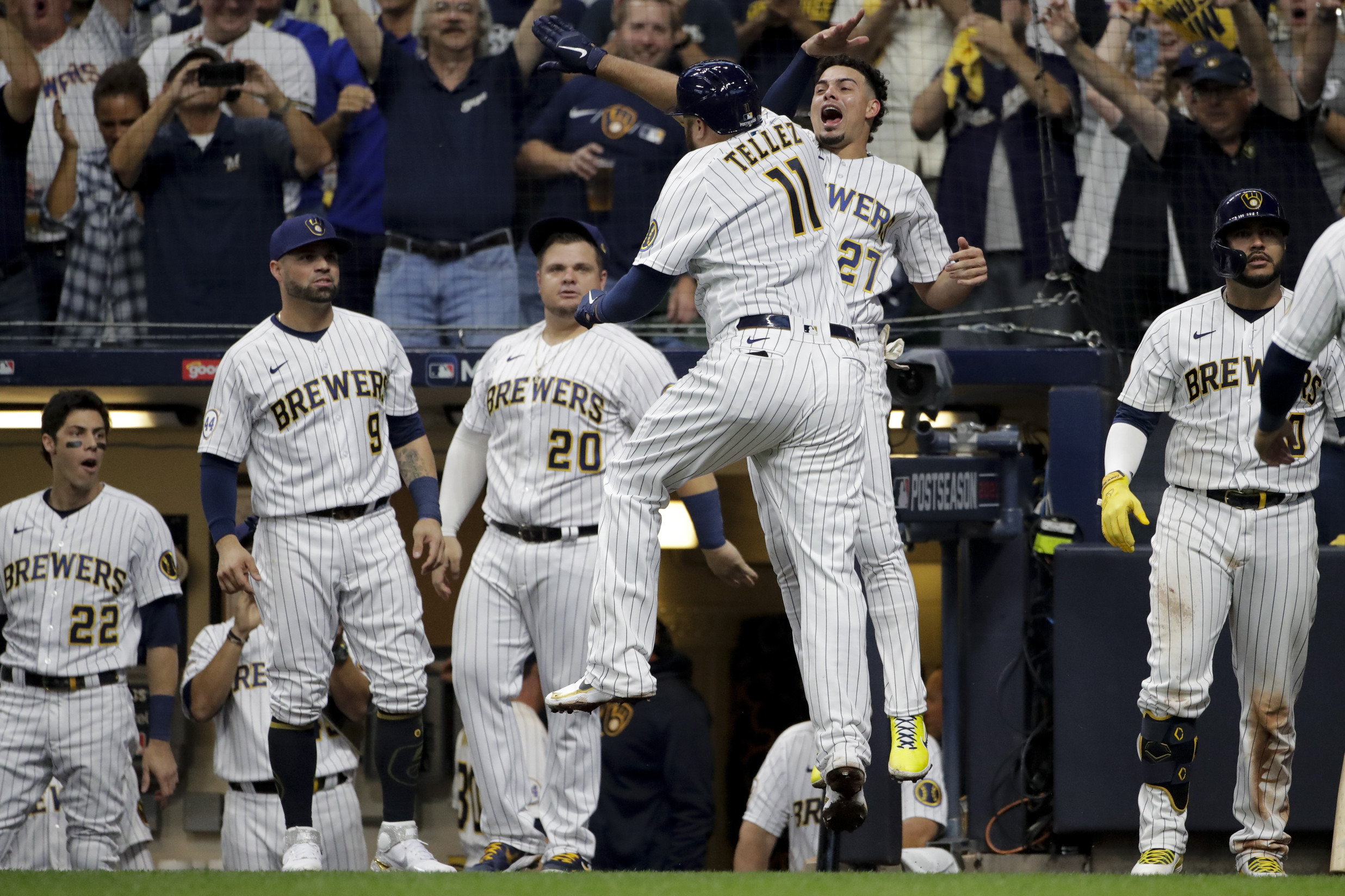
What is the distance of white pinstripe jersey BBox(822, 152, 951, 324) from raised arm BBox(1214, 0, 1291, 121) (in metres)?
2.86

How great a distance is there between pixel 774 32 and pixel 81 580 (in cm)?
386

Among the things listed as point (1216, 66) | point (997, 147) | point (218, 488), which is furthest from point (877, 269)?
point (1216, 66)

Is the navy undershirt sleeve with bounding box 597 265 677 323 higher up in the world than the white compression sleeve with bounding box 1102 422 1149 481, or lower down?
higher up

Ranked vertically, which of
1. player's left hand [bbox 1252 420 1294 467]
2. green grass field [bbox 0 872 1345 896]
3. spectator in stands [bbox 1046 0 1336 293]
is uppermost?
spectator in stands [bbox 1046 0 1336 293]

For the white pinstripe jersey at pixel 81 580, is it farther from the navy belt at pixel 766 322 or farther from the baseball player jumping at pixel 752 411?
the navy belt at pixel 766 322

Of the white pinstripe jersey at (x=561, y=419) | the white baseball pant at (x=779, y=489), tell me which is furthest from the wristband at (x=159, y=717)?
the white baseball pant at (x=779, y=489)

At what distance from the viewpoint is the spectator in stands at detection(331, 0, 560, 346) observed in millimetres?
6844

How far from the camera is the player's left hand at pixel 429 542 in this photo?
15.8ft

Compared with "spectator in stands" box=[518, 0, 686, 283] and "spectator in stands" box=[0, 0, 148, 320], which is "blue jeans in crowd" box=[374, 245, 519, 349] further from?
"spectator in stands" box=[0, 0, 148, 320]

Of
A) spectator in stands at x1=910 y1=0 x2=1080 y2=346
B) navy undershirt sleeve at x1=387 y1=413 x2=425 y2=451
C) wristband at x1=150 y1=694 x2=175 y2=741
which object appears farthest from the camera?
spectator in stands at x1=910 y1=0 x2=1080 y2=346

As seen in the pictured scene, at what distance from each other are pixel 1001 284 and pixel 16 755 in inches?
176

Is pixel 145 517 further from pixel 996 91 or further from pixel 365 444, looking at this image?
pixel 996 91

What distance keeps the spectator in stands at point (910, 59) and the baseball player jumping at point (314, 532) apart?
3.07 m

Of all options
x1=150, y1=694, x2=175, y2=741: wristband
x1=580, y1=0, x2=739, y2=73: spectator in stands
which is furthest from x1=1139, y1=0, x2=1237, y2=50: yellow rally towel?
x1=150, y1=694, x2=175, y2=741: wristband
